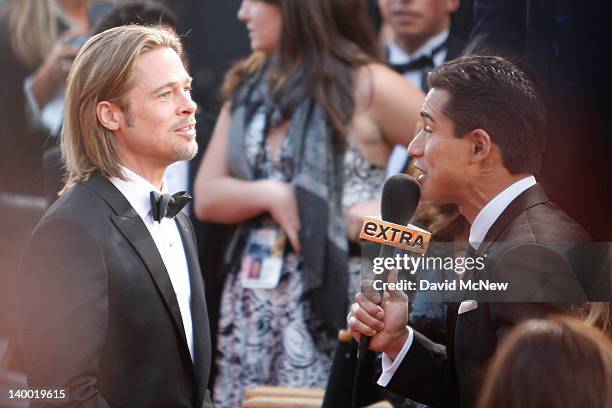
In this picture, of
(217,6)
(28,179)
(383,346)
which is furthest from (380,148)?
(28,179)

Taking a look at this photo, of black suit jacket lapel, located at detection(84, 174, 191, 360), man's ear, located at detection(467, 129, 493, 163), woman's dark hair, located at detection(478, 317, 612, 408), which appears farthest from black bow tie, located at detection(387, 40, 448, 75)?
woman's dark hair, located at detection(478, 317, 612, 408)

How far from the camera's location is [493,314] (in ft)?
7.94

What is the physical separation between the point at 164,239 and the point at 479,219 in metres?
0.78

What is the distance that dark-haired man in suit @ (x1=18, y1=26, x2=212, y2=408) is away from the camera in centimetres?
230

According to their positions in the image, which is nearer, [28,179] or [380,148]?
[380,148]

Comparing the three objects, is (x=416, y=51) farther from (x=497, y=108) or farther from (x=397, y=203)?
(x=397, y=203)

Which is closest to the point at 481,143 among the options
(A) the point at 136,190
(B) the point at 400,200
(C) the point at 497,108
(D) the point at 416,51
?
(C) the point at 497,108

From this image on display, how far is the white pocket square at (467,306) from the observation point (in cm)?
249

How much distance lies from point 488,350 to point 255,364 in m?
1.23

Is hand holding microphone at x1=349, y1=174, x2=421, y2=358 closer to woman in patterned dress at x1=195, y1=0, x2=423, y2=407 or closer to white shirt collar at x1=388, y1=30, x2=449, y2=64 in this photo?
woman in patterned dress at x1=195, y1=0, x2=423, y2=407

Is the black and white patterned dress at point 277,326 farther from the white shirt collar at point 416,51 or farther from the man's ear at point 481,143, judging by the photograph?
the man's ear at point 481,143

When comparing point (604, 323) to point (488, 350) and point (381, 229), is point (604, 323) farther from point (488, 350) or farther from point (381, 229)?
point (381, 229)

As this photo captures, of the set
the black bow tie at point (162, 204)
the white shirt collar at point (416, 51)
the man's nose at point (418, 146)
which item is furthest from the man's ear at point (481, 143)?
the white shirt collar at point (416, 51)

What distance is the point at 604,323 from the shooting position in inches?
99.4
